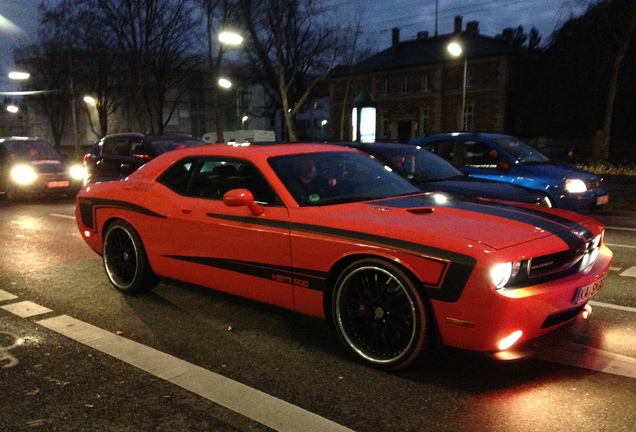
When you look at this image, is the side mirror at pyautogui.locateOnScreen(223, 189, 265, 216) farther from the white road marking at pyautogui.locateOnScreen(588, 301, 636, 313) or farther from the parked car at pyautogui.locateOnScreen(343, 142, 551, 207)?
the white road marking at pyautogui.locateOnScreen(588, 301, 636, 313)

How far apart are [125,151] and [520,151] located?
8.78 m

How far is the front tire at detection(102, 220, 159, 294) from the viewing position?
17.7 ft

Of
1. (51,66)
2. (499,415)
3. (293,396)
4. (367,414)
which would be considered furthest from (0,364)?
(51,66)

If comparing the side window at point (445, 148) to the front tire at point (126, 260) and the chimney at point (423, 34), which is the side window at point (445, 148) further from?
the chimney at point (423, 34)

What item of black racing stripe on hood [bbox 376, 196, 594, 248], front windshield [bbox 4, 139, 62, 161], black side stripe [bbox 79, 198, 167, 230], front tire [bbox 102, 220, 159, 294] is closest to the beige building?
front windshield [bbox 4, 139, 62, 161]

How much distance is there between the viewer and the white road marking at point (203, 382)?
3.01 m

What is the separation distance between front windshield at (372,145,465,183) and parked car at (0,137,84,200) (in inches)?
393

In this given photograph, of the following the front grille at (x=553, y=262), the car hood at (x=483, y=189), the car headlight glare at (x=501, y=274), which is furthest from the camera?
the car hood at (x=483, y=189)

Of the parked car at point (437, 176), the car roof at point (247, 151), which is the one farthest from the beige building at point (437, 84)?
the car roof at point (247, 151)

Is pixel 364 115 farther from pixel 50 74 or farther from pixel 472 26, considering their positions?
pixel 472 26

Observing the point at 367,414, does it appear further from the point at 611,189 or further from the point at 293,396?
the point at 611,189

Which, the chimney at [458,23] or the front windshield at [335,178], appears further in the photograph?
the chimney at [458,23]

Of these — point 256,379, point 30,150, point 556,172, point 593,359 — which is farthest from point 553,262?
point 30,150

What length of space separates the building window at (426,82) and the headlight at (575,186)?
42166mm
